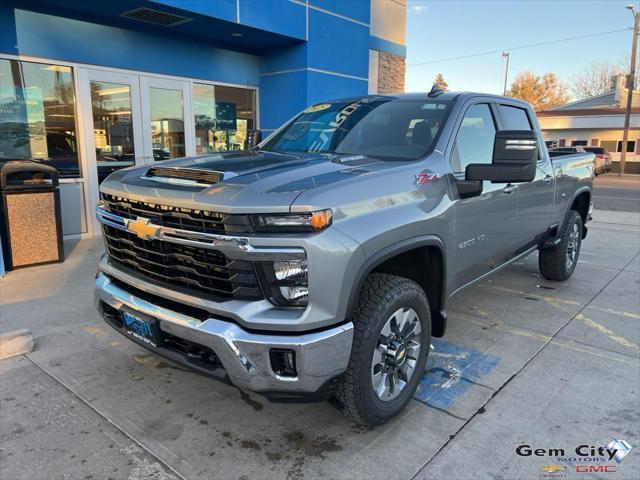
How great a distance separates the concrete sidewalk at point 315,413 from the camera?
260 centimetres

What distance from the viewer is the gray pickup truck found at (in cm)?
232

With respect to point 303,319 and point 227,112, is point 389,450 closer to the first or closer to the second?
point 303,319

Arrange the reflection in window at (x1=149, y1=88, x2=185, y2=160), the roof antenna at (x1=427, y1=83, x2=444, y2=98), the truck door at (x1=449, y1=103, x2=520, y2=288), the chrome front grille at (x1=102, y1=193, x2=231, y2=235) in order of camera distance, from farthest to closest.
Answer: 1. the reflection in window at (x1=149, y1=88, x2=185, y2=160)
2. the roof antenna at (x1=427, y1=83, x2=444, y2=98)
3. the truck door at (x1=449, y1=103, x2=520, y2=288)
4. the chrome front grille at (x1=102, y1=193, x2=231, y2=235)

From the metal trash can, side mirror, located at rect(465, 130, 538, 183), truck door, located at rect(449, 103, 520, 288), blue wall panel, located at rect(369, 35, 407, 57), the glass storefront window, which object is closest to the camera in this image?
side mirror, located at rect(465, 130, 538, 183)

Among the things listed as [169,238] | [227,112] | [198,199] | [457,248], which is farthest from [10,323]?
[227,112]

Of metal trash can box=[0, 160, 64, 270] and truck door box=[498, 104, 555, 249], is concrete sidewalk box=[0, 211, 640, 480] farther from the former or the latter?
metal trash can box=[0, 160, 64, 270]

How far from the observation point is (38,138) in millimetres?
7281

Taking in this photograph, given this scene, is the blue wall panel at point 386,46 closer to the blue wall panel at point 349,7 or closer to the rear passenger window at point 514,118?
the blue wall panel at point 349,7

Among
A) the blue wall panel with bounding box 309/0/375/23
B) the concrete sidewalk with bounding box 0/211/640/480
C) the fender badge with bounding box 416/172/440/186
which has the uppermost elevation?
the blue wall panel with bounding box 309/0/375/23

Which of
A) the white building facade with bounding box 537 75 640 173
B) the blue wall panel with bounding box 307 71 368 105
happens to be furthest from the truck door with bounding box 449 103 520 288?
the white building facade with bounding box 537 75 640 173

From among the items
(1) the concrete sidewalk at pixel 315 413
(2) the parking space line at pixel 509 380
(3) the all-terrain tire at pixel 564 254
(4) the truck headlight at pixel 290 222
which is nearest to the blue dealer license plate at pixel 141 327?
(1) the concrete sidewalk at pixel 315 413

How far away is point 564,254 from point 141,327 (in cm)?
485

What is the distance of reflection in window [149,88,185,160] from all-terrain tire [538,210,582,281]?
6.44m

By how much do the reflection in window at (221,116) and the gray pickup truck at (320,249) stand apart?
6.23 metres
